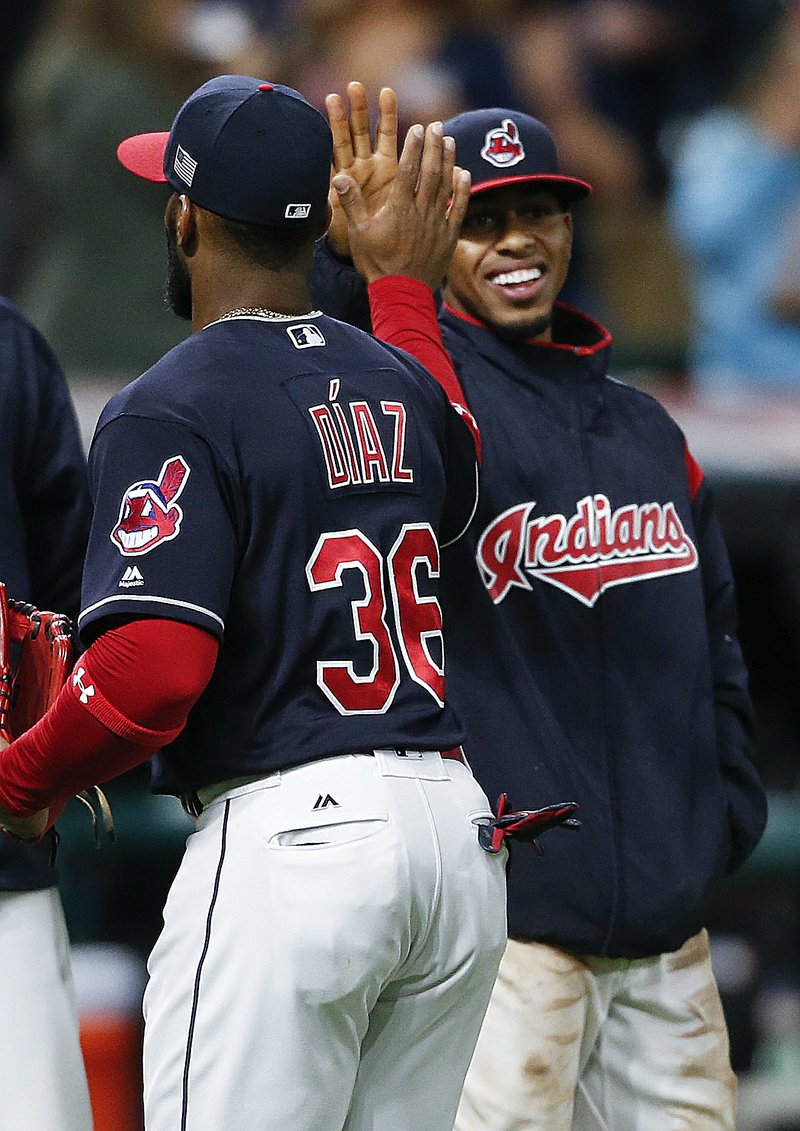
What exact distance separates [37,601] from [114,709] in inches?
29.9

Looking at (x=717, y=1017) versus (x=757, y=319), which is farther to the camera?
(x=757, y=319)

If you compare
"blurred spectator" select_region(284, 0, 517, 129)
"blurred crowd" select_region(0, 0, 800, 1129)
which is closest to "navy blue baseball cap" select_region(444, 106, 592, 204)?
"blurred crowd" select_region(0, 0, 800, 1129)

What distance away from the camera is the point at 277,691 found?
2213 millimetres

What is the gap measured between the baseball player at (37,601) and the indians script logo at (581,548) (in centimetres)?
66

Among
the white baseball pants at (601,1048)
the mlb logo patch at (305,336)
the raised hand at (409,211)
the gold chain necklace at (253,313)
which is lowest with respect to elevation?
the white baseball pants at (601,1048)

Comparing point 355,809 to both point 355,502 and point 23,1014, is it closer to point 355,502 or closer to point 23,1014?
point 355,502

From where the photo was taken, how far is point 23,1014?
2531 mm

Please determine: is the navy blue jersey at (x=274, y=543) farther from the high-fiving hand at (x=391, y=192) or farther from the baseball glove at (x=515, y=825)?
the high-fiving hand at (x=391, y=192)

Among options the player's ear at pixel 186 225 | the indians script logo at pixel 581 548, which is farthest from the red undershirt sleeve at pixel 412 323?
the player's ear at pixel 186 225

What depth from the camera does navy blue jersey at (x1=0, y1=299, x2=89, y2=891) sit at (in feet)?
8.86

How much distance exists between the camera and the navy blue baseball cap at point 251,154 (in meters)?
2.27

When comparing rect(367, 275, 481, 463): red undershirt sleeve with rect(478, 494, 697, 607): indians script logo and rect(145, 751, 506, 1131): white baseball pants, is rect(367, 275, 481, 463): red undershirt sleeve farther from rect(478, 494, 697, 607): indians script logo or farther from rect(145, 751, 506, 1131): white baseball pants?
rect(145, 751, 506, 1131): white baseball pants

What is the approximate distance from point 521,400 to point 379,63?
3.97 m

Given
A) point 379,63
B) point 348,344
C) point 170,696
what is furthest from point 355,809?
point 379,63
